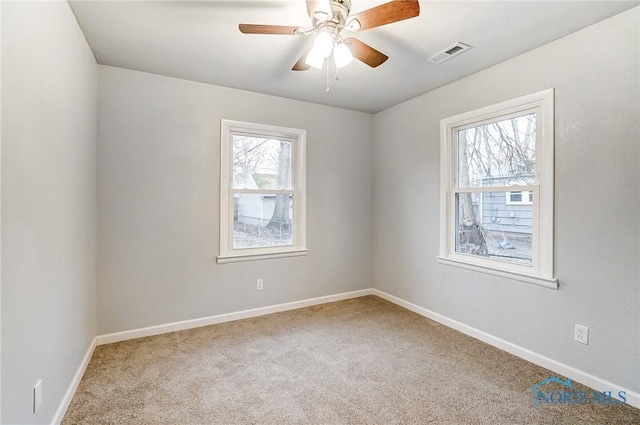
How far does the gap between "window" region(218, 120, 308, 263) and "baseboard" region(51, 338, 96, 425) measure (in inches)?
51.7

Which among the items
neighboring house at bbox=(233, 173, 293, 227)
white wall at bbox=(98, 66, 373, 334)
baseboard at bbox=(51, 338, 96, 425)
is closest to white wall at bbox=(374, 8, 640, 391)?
white wall at bbox=(98, 66, 373, 334)

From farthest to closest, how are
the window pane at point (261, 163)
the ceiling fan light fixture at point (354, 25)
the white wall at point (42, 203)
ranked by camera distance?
the window pane at point (261, 163) < the ceiling fan light fixture at point (354, 25) < the white wall at point (42, 203)

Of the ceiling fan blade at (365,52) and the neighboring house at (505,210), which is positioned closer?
the ceiling fan blade at (365,52)

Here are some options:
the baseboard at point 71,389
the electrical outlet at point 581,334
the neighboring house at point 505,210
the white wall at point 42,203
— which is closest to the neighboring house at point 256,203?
the white wall at point 42,203

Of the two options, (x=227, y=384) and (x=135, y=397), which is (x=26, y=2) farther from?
(x=227, y=384)

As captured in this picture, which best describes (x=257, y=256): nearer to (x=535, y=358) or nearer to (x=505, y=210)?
(x=505, y=210)

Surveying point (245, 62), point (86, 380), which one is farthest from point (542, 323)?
point (86, 380)

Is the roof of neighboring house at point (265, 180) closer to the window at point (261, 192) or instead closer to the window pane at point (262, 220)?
the window at point (261, 192)

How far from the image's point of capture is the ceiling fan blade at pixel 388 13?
1.52 m

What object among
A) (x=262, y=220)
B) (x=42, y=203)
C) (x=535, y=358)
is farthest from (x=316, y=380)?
(x=42, y=203)

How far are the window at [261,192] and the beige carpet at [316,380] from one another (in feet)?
2.99

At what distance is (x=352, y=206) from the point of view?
13.6 ft

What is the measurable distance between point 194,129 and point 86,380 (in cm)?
227

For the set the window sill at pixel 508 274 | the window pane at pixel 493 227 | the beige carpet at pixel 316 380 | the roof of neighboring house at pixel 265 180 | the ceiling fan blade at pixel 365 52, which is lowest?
the beige carpet at pixel 316 380
